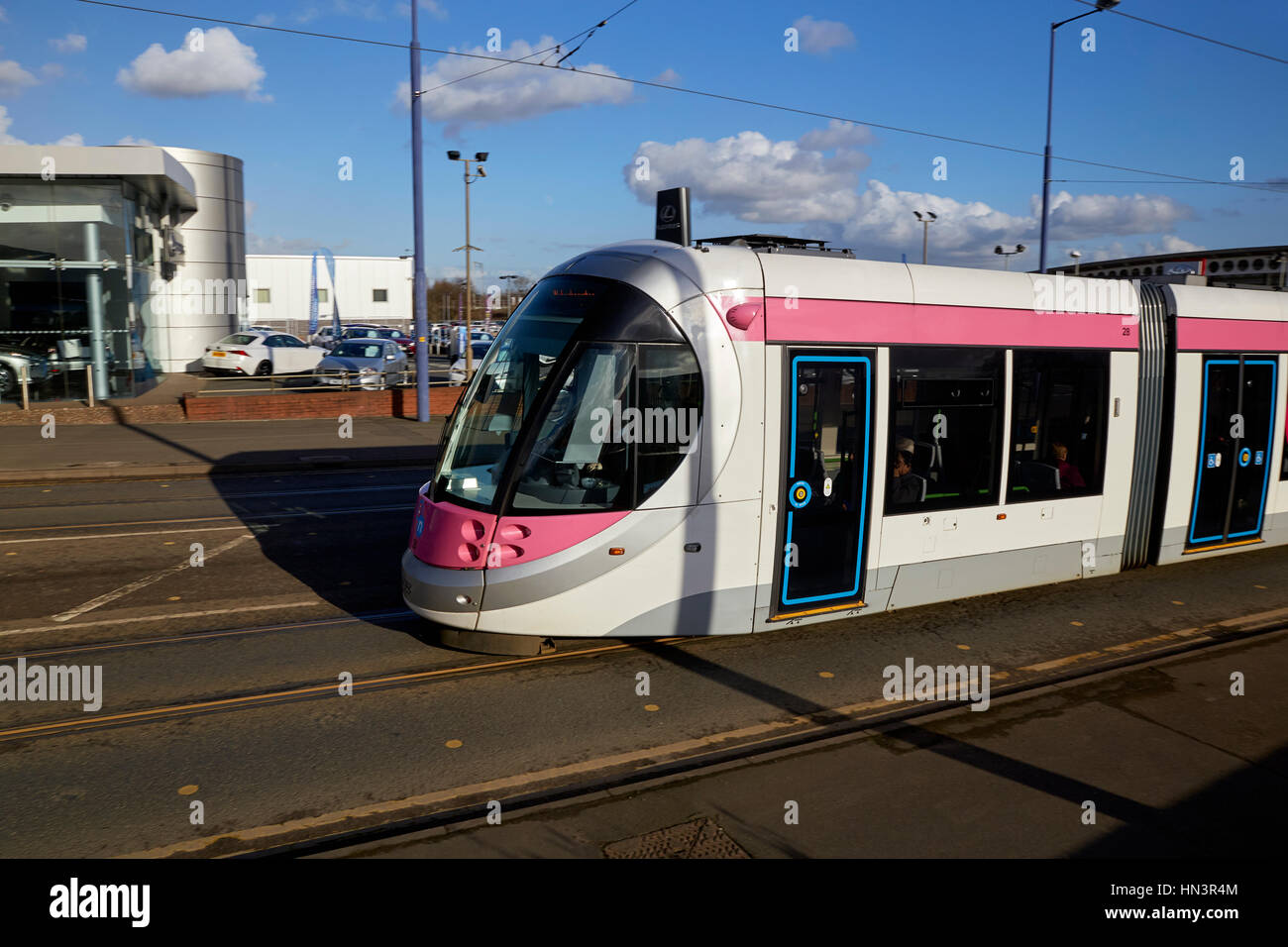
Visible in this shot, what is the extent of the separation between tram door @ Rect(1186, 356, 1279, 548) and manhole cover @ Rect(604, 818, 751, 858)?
8042 mm

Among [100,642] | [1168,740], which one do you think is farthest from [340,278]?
[1168,740]

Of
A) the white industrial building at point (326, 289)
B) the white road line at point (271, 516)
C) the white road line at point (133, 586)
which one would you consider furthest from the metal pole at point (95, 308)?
the white industrial building at point (326, 289)

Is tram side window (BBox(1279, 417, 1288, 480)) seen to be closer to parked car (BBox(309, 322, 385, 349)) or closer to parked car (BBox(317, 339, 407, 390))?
parked car (BBox(317, 339, 407, 390))

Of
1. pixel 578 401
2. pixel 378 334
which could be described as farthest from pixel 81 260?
pixel 378 334

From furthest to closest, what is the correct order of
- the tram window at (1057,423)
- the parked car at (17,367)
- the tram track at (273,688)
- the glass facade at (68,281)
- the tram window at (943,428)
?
1. the glass facade at (68,281)
2. the parked car at (17,367)
3. the tram window at (1057,423)
4. the tram window at (943,428)
5. the tram track at (273,688)

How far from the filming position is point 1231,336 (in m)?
10.1

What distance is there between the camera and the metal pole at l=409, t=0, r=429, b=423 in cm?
1958

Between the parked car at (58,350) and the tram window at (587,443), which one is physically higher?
the parked car at (58,350)

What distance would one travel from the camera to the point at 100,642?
7.21 m

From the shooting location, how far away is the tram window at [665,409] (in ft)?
21.9

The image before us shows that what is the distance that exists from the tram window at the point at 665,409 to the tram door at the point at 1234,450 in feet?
21.2

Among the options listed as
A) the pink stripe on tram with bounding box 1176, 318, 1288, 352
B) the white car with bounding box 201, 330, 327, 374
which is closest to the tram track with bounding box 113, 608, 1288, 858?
the pink stripe on tram with bounding box 1176, 318, 1288, 352

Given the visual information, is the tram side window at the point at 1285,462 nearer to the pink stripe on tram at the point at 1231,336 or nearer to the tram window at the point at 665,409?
the pink stripe on tram at the point at 1231,336
